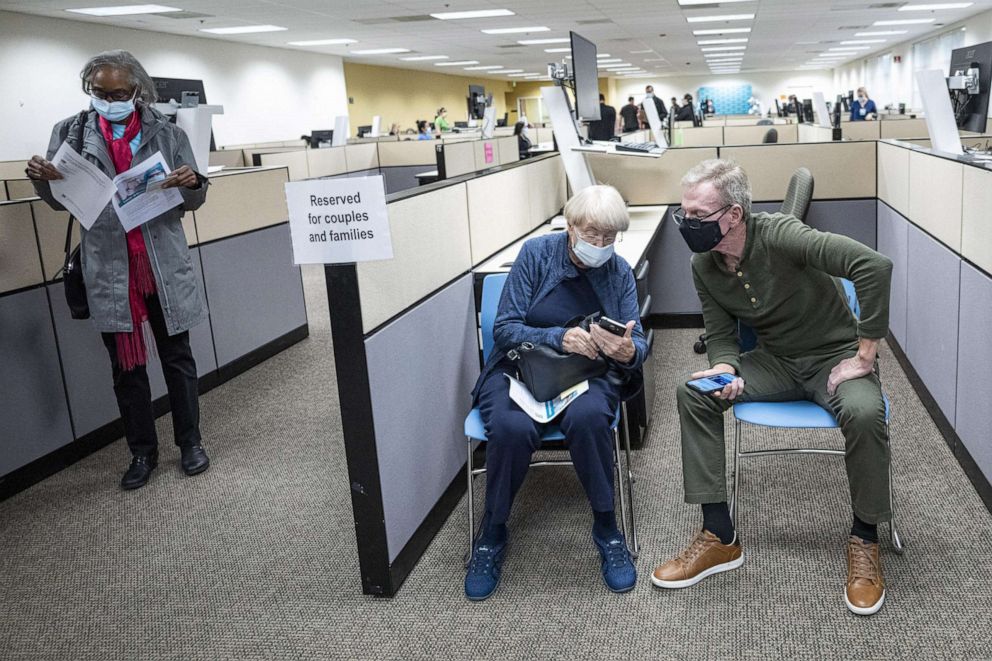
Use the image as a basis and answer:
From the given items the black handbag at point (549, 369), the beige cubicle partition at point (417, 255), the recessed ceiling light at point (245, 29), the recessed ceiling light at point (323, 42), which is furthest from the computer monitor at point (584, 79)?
the recessed ceiling light at point (323, 42)

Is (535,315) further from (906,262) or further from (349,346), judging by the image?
(906,262)

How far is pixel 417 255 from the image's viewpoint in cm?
208

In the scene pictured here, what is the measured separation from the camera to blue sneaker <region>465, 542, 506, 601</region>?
190cm

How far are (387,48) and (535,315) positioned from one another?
12810 mm

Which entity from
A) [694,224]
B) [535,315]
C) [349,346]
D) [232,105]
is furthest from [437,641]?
[232,105]

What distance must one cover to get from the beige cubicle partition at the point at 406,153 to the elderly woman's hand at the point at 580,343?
Result: 238 inches

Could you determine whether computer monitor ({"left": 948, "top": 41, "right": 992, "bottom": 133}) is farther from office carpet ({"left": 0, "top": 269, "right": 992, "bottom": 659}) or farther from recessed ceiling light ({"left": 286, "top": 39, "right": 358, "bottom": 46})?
recessed ceiling light ({"left": 286, "top": 39, "right": 358, "bottom": 46})

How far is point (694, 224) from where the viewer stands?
6.23ft

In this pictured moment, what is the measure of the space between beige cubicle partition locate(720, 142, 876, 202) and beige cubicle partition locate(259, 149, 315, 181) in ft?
11.9

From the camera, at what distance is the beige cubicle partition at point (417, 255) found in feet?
6.03

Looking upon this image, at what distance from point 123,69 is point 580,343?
1.57 meters

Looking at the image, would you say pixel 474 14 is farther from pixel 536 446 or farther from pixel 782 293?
pixel 536 446

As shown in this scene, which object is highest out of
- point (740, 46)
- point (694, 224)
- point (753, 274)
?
point (740, 46)

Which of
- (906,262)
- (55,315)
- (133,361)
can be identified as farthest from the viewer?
(906,262)
